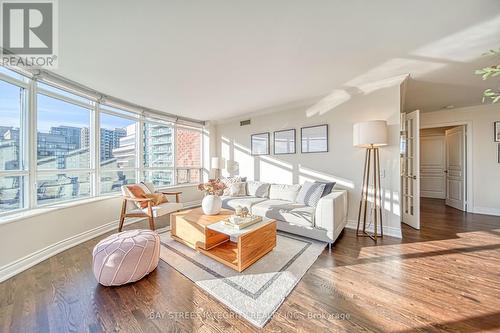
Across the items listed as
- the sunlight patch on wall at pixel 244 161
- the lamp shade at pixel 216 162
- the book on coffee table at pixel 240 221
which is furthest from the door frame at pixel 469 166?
the lamp shade at pixel 216 162

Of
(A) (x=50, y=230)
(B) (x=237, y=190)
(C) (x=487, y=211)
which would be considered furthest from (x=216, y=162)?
(C) (x=487, y=211)

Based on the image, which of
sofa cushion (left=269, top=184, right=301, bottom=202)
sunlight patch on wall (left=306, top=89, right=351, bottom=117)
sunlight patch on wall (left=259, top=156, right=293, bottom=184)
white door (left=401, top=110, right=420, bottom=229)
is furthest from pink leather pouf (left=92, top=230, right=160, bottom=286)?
white door (left=401, top=110, right=420, bottom=229)

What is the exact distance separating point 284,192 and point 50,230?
347 cm

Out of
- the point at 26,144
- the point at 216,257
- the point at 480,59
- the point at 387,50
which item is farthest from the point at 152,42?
the point at 480,59

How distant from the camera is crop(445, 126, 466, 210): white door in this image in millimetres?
4535

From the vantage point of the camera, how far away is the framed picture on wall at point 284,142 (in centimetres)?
407

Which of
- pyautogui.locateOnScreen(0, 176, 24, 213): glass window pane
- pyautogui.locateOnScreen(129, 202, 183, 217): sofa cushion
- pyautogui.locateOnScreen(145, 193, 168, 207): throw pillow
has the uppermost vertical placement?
pyautogui.locateOnScreen(0, 176, 24, 213): glass window pane

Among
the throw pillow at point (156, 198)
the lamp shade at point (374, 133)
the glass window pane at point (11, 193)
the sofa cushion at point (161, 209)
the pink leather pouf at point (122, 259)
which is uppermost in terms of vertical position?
the lamp shade at point (374, 133)

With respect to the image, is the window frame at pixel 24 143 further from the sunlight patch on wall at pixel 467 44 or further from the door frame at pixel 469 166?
the door frame at pixel 469 166

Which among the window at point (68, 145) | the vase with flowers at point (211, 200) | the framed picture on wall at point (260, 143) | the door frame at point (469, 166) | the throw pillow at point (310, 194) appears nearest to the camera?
the window at point (68, 145)

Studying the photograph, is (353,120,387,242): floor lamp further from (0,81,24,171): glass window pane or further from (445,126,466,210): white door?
(0,81,24,171): glass window pane

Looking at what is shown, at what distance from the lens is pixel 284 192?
3.69 meters

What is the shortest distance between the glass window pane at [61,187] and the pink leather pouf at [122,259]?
162 centimetres

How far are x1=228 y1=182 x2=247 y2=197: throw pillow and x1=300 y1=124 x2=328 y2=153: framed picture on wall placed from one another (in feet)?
4.93
